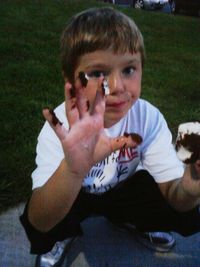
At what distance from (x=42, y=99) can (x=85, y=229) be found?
2.00 meters

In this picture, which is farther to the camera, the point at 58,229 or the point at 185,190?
the point at 58,229

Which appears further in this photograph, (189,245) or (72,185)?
(189,245)

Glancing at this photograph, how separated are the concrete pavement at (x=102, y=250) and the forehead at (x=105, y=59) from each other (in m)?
0.99

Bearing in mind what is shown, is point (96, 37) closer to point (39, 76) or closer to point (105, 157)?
point (105, 157)

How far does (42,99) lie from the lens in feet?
14.2

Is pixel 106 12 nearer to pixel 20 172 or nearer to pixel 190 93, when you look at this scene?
pixel 20 172

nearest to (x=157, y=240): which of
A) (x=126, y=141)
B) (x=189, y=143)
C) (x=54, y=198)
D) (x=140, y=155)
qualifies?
(x=140, y=155)

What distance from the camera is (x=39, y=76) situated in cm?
506

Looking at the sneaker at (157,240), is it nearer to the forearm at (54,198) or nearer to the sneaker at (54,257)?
the sneaker at (54,257)

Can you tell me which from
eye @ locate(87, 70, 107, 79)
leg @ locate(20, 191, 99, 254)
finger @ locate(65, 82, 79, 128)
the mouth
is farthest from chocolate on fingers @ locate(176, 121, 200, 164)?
leg @ locate(20, 191, 99, 254)

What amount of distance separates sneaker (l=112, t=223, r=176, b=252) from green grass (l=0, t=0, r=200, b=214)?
72cm

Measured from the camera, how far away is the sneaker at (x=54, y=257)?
2242 mm

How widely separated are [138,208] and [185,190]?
1.66 ft

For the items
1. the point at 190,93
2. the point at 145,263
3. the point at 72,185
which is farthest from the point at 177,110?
the point at 72,185
